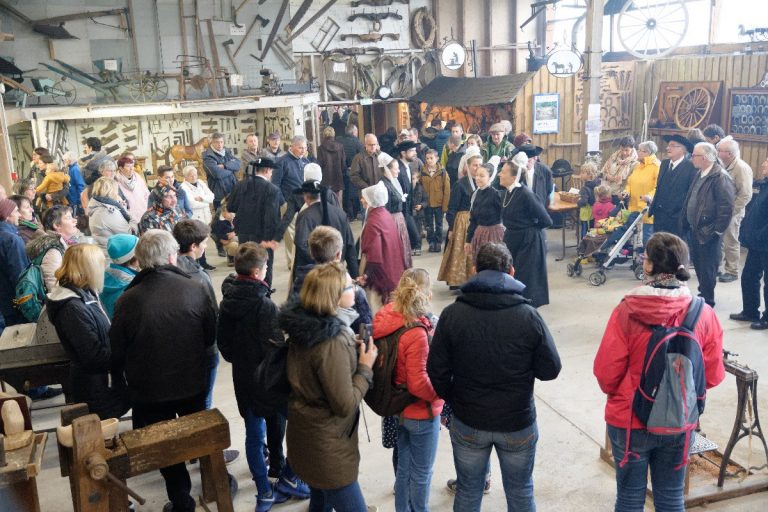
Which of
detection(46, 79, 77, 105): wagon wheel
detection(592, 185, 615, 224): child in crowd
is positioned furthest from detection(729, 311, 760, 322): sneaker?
detection(46, 79, 77, 105): wagon wheel

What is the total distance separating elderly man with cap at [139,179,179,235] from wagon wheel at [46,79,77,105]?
696 centimetres

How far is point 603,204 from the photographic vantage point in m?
8.65

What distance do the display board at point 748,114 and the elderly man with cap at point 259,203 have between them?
263 inches

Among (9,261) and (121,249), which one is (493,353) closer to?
(121,249)

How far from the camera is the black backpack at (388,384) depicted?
3203 mm

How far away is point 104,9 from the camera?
42.0 feet

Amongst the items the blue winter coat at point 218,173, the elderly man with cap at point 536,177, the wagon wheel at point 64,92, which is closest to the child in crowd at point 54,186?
the blue winter coat at point 218,173

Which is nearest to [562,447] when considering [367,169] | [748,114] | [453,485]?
[453,485]

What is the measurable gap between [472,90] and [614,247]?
6177mm

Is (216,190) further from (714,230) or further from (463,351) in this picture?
(463,351)

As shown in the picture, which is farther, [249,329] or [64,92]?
[64,92]

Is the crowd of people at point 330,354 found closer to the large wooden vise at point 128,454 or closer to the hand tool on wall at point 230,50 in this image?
the large wooden vise at point 128,454

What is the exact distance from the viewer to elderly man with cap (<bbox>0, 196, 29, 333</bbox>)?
16.3 ft

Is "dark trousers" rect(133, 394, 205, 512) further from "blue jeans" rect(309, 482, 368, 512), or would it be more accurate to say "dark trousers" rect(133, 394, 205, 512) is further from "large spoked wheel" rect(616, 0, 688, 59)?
"large spoked wheel" rect(616, 0, 688, 59)
